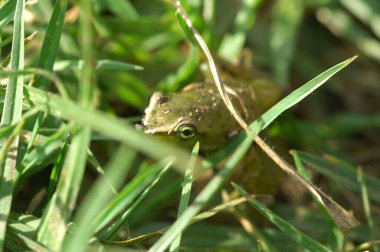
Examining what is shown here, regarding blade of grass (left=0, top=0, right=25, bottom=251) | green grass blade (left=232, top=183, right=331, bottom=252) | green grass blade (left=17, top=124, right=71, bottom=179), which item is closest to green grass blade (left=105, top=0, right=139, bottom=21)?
blade of grass (left=0, top=0, right=25, bottom=251)

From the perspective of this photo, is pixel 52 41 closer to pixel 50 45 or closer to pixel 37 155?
pixel 50 45

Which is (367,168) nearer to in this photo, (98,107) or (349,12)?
(349,12)

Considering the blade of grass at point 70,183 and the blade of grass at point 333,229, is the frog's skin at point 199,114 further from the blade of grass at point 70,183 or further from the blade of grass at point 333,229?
the blade of grass at point 70,183

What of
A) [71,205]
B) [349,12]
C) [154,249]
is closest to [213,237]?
[154,249]

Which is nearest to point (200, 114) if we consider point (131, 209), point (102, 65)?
point (102, 65)

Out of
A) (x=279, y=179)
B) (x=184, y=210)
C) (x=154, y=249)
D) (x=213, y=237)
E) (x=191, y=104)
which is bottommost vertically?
(x=154, y=249)

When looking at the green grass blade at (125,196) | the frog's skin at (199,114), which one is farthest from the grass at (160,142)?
the frog's skin at (199,114)

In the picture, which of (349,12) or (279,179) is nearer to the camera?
(279,179)
